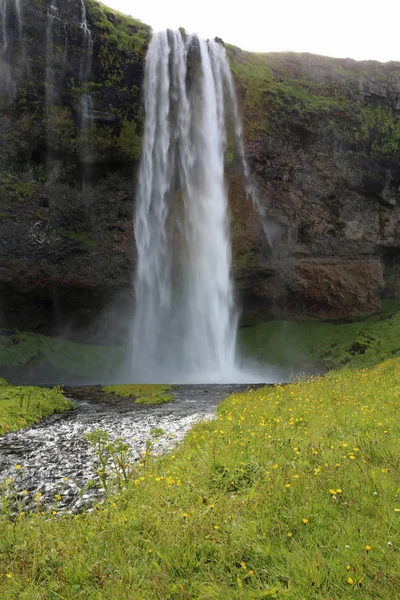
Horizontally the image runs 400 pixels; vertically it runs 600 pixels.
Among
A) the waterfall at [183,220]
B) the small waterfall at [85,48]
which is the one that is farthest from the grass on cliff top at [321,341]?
the small waterfall at [85,48]

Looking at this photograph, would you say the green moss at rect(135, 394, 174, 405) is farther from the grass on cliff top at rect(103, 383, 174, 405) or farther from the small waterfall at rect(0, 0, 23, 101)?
the small waterfall at rect(0, 0, 23, 101)

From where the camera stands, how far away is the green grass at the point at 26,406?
553 inches

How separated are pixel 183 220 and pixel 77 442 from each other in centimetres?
2920

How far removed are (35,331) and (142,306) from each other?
10.6 m

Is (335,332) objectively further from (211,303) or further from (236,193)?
(236,193)

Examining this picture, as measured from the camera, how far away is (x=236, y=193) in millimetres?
39188

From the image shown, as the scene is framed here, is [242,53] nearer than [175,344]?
No

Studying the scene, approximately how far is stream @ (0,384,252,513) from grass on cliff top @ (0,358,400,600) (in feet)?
2.67

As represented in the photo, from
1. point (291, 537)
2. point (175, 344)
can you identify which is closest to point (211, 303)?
point (175, 344)

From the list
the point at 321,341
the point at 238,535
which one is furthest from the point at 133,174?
the point at 238,535

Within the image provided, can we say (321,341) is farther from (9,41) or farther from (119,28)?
(9,41)

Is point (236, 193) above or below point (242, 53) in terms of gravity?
below

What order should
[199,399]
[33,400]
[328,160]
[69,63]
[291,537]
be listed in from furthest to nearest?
[328,160], [69,63], [199,399], [33,400], [291,537]

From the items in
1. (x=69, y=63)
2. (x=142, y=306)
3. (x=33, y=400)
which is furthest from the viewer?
(x=142, y=306)
